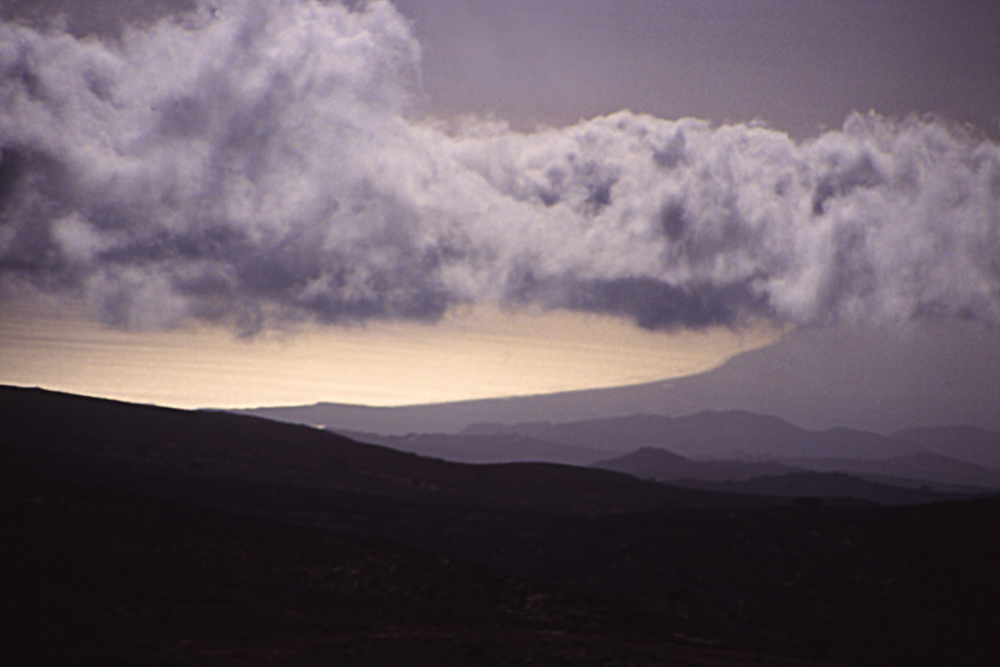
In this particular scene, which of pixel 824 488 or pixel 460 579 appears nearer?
pixel 460 579

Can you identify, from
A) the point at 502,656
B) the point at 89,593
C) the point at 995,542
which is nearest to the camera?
the point at 502,656

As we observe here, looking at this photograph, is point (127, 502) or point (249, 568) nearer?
point (249, 568)

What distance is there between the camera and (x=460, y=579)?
44.1m

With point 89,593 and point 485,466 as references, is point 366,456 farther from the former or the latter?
point 89,593

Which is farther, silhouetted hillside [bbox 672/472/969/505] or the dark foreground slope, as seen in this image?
silhouetted hillside [bbox 672/472/969/505]

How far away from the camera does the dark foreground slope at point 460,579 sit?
35.4 metres

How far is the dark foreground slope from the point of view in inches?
1394

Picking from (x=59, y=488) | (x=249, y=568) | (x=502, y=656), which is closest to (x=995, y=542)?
(x=502, y=656)

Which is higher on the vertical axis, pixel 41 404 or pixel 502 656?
pixel 41 404

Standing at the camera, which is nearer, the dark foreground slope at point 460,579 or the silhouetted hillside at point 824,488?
the dark foreground slope at point 460,579

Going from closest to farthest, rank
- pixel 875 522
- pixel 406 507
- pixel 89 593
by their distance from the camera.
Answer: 1. pixel 89 593
2. pixel 875 522
3. pixel 406 507

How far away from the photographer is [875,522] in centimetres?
5769

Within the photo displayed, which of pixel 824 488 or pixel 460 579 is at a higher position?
pixel 824 488

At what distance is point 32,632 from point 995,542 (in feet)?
178
